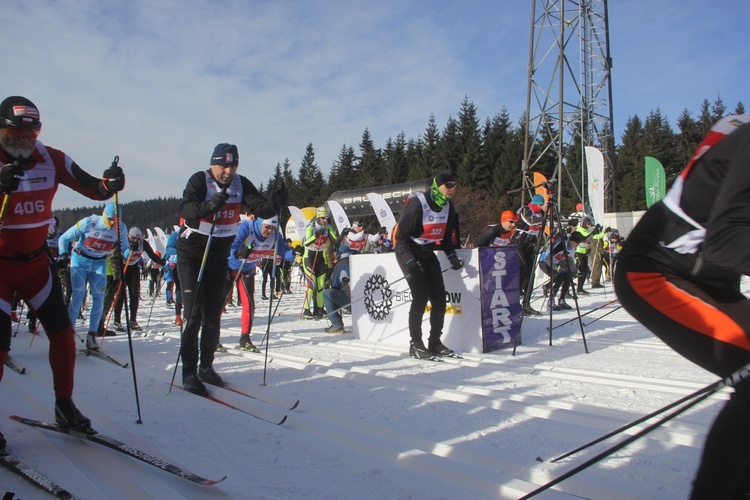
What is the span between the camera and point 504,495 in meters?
2.32

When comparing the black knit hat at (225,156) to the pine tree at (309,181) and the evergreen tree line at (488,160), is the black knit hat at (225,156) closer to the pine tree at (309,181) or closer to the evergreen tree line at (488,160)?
the evergreen tree line at (488,160)

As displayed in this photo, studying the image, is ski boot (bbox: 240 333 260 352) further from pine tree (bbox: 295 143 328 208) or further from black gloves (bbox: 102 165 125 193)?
pine tree (bbox: 295 143 328 208)

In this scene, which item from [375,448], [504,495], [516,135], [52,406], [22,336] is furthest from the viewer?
[516,135]

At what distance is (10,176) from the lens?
268 centimetres

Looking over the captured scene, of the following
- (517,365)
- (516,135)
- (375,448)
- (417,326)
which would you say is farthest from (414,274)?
(516,135)

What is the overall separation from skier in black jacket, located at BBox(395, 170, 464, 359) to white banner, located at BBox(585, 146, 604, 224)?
1523 cm

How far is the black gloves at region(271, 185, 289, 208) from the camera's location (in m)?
4.46

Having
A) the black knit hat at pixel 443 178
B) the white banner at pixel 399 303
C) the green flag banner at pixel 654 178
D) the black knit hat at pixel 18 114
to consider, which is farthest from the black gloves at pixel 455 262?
the green flag banner at pixel 654 178

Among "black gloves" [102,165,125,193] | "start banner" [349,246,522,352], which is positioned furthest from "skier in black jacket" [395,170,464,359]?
"black gloves" [102,165,125,193]

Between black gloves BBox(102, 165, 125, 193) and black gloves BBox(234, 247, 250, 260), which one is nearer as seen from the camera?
black gloves BBox(102, 165, 125, 193)

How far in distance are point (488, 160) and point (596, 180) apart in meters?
33.8

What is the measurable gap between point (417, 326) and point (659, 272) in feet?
13.2

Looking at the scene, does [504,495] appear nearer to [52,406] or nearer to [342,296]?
[52,406]

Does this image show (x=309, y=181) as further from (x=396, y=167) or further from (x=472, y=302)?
(x=472, y=302)
